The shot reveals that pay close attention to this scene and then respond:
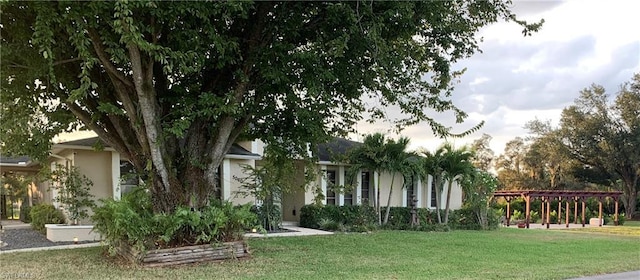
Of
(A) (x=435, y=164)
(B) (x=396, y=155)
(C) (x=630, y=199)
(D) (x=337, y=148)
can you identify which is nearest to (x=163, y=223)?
(B) (x=396, y=155)

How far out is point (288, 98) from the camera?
8.64 meters

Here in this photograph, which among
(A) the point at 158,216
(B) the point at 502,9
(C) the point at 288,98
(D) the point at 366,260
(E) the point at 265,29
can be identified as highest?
(B) the point at 502,9

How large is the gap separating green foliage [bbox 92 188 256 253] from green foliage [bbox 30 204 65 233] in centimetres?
540

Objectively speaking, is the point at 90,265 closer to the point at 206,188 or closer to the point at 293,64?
the point at 206,188

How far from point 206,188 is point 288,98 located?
8.18ft

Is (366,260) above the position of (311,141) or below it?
below

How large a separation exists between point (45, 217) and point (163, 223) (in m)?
7.83

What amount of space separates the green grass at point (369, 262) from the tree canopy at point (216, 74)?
1.76 metres

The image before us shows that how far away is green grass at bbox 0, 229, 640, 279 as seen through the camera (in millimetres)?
7289

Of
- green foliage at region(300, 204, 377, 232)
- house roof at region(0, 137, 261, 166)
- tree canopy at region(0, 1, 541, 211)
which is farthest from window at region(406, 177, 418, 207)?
tree canopy at region(0, 1, 541, 211)

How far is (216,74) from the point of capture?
903 cm

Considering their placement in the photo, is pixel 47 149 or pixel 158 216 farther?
pixel 47 149

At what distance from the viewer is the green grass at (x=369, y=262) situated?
23.9 ft

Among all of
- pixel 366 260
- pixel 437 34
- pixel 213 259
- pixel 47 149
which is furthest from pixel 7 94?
pixel 437 34
